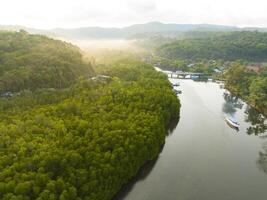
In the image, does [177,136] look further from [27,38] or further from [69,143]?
[27,38]

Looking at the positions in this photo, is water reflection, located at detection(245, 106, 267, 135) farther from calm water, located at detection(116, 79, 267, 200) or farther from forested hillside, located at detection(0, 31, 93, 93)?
forested hillside, located at detection(0, 31, 93, 93)

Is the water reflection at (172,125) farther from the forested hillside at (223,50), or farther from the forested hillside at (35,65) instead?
the forested hillside at (223,50)

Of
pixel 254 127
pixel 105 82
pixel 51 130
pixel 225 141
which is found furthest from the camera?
pixel 105 82

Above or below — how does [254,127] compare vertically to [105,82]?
below

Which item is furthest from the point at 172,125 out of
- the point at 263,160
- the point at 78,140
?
the point at 78,140

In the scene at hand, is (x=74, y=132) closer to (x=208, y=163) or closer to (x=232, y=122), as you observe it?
(x=208, y=163)

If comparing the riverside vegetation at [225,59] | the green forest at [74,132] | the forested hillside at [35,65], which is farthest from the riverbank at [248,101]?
the forested hillside at [35,65]

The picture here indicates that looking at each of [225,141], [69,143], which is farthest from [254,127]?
[69,143]
